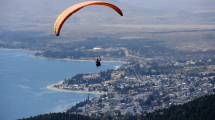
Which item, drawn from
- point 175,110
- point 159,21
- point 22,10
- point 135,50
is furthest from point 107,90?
point 22,10

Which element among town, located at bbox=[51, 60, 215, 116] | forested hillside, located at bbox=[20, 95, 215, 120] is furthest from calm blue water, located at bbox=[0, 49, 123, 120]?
forested hillside, located at bbox=[20, 95, 215, 120]

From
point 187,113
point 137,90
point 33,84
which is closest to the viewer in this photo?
point 187,113

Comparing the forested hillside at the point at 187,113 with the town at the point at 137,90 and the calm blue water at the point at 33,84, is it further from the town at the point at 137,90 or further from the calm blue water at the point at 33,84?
the calm blue water at the point at 33,84

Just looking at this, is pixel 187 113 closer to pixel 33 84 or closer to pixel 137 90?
pixel 137 90

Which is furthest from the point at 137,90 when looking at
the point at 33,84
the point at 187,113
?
the point at 187,113

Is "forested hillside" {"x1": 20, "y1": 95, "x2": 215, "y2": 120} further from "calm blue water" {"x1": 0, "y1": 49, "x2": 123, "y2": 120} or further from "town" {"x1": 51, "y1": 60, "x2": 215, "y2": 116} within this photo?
"calm blue water" {"x1": 0, "y1": 49, "x2": 123, "y2": 120}

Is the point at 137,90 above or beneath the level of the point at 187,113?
above

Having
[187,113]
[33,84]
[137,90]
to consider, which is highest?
[33,84]

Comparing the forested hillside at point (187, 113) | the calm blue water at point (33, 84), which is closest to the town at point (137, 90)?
the calm blue water at point (33, 84)
